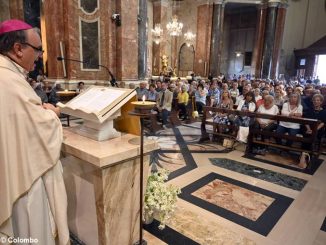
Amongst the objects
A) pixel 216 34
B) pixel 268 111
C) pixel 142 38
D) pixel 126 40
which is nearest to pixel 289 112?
pixel 268 111

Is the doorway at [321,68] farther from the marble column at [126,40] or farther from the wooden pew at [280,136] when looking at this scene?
the wooden pew at [280,136]

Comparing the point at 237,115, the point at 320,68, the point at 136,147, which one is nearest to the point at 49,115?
the point at 136,147

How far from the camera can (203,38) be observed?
1433cm

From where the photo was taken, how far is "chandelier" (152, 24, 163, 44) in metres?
13.8

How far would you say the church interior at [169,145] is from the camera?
1784mm

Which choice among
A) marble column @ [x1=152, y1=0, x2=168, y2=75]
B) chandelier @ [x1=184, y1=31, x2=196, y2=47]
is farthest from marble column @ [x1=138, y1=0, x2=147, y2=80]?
chandelier @ [x1=184, y1=31, x2=196, y2=47]

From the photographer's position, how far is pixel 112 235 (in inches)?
70.2

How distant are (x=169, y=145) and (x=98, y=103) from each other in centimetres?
379

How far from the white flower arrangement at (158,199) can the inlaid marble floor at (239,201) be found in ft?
0.73

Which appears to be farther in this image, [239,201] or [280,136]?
[280,136]

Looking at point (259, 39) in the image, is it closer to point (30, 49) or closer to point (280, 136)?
point (280, 136)

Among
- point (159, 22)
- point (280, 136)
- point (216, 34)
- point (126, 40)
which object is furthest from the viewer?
point (159, 22)

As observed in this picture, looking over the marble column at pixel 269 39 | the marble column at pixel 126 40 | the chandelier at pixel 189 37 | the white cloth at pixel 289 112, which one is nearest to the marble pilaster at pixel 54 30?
the marble column at pixel 126 40

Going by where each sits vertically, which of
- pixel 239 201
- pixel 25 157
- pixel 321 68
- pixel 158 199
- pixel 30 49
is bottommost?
pixel 239 201
